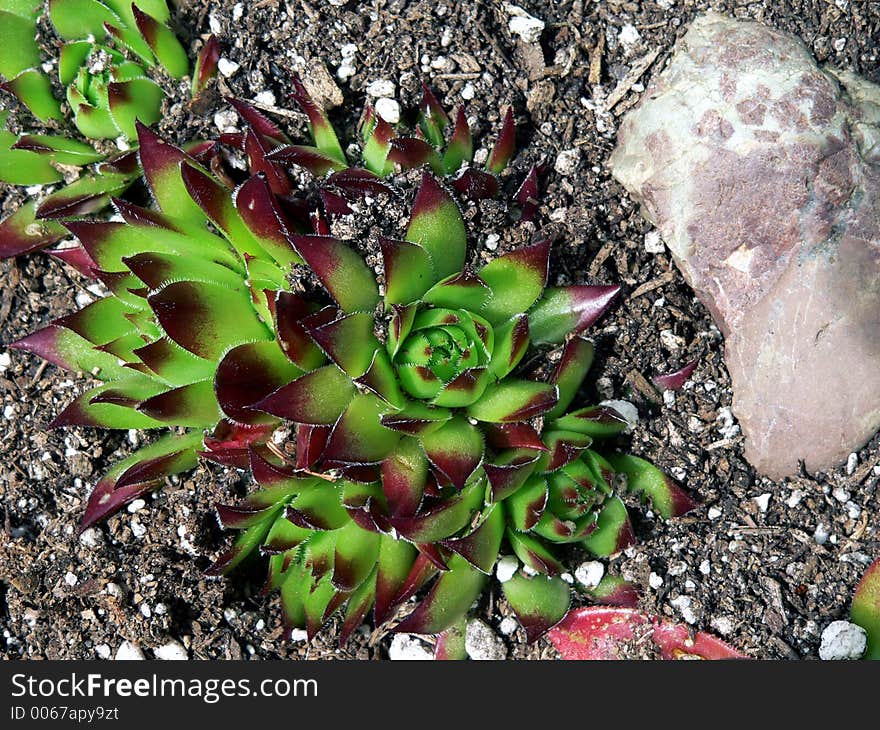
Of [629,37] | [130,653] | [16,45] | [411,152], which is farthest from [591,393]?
[16,45]

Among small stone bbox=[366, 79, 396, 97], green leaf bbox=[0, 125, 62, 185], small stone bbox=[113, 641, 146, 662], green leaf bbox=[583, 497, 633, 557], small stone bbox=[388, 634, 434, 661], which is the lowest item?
small stone bbox=[113, 641, 146, 662]

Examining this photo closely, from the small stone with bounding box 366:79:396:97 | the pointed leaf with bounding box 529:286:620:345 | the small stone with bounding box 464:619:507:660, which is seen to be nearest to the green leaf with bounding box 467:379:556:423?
the pointed leaf with bounding box 529:286:620:345

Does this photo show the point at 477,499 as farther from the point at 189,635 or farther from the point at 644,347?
the point at 189,635

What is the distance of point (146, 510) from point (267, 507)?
58 cm

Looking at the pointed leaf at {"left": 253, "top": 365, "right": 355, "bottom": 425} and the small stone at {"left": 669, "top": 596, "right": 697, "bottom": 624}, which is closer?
the pointed leaf at {"left": 253, "top": 365, "right": 355, "bottom": 425}

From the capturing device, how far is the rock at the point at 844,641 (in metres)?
2.67

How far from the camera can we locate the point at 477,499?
2580mm

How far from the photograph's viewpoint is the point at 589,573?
2842 millimetres

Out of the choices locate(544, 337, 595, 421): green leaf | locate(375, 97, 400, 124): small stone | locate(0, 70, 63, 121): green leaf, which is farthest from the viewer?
locate(0, 70, 63, 121): green leaf

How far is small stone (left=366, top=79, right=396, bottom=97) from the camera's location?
9.79ft

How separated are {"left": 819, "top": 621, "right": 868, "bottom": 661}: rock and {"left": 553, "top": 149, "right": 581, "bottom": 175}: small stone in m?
1.67

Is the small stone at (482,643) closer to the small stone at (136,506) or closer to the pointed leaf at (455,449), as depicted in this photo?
the pointed leaf at (455,449)

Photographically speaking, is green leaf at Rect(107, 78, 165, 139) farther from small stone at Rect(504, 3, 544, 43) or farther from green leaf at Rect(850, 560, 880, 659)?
green leaf at Rect(850, 560, 880, 659)

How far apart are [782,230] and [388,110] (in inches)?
51.8
